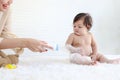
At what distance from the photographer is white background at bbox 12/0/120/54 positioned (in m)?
2.17

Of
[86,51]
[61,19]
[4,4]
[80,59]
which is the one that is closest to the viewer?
[4,4]

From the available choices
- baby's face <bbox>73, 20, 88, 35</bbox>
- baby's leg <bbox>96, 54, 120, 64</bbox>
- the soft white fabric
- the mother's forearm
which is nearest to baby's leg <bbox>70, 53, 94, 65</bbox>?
the soft white fabric

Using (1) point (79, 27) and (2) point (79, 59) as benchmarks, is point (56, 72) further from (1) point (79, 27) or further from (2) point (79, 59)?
(1) point (79, 27)

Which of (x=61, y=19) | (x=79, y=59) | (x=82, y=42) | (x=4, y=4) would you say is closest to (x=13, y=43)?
(x=4, y=4)

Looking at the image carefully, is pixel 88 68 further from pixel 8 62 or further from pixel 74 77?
pixel 8 62

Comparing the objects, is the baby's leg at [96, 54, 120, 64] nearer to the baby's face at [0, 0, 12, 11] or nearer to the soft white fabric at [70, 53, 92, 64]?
the soft white fabric at [70, 53, 92, 64]

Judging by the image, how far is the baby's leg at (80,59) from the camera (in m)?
1.46

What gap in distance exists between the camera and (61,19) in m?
2.27

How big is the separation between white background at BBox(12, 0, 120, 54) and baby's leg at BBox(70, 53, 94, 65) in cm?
69

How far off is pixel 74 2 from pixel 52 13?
23cm

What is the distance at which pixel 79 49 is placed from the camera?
1.63m

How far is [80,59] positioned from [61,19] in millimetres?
839

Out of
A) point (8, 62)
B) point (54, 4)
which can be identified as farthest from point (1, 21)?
point (54, 4)

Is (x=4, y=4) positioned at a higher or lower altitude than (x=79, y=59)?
higher
